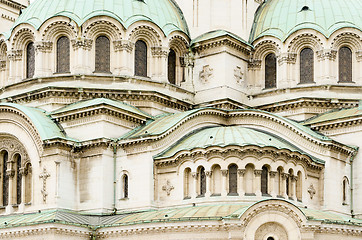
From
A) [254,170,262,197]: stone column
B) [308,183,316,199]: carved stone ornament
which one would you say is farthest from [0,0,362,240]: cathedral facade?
[308,183,316,199]: carved stone ornament

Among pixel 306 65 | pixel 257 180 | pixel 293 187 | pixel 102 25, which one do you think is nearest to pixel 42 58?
pixel 102 25

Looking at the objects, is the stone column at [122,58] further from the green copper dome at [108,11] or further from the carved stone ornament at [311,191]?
the carved stone ornament at [311,191]

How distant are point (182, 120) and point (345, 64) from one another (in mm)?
9390

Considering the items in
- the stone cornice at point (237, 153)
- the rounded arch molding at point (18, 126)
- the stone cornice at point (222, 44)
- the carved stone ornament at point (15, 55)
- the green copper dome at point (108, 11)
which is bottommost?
the stone cornice at point (237, 153)

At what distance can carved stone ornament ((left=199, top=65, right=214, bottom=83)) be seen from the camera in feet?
128

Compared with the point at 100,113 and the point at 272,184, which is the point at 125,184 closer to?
the point at 100,113

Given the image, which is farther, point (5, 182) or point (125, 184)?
point (5, 182)

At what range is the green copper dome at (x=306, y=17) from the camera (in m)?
39.6

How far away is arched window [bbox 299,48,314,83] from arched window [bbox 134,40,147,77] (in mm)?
7171

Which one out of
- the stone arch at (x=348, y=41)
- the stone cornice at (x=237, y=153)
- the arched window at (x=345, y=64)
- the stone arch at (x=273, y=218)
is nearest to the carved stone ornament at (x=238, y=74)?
Answer: the stone arch at (x=348, y=41)

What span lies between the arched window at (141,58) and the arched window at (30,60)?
470 centimetres

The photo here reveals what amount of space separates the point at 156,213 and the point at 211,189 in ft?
7.32

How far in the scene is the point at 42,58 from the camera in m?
38.0

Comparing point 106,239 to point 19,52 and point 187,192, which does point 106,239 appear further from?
point 19,52
